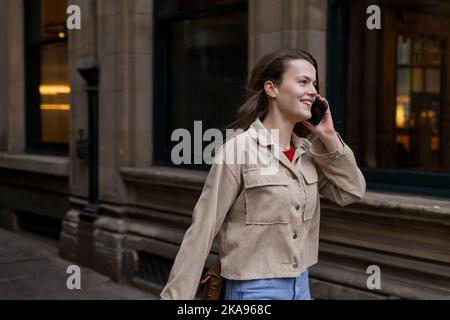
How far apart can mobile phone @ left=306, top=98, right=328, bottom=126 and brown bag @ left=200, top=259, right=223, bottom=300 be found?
0.86 meters

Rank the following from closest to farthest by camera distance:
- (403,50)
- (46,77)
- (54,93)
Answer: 1. (403,50)
2. (54,93)
3. (46,77)

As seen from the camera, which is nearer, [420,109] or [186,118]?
[420,109]

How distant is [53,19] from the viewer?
1044cm

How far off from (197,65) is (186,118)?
0.66 metres

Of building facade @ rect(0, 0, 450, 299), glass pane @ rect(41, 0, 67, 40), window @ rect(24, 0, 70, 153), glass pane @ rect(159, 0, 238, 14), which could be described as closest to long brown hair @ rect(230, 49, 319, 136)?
building facade @ rect(0, 0, 450, 299)

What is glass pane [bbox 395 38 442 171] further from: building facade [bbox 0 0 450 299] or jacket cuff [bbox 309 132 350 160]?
jacket cuff [bbox 309 132 350 160]

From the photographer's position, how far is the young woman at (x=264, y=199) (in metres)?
2.93

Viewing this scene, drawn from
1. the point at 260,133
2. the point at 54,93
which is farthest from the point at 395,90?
the point at 54,93

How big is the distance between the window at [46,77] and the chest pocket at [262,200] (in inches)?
291

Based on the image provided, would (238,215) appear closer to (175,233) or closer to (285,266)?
(285,266)

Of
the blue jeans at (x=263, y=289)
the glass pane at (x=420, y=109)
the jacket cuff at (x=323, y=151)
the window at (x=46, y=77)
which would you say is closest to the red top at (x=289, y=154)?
the jacket cuff at (x=323, y=151)

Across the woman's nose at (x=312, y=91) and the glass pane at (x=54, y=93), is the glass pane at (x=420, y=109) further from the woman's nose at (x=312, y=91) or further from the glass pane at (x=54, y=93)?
the glass pane at (x=54, y=93)

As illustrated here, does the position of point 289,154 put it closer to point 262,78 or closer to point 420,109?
point 262,78
